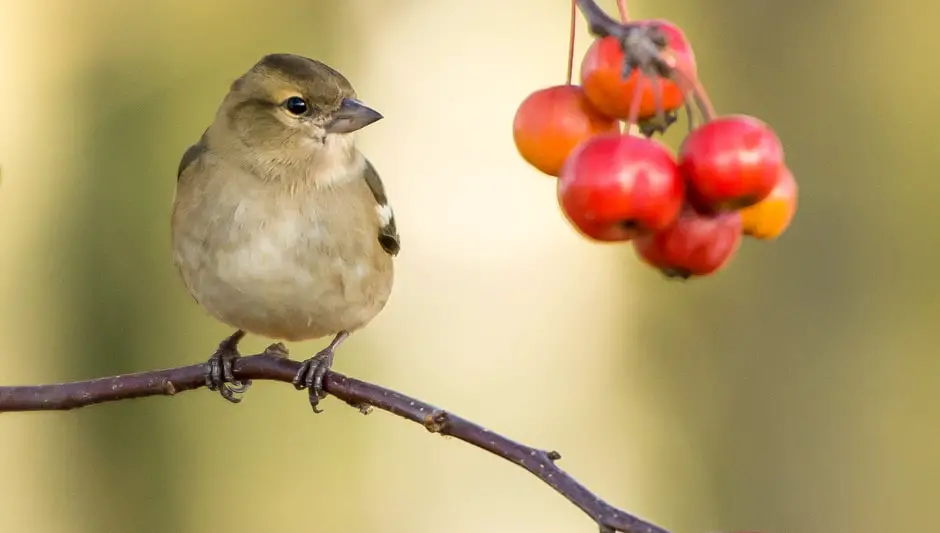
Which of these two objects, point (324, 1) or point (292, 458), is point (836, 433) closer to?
point (292, 458)

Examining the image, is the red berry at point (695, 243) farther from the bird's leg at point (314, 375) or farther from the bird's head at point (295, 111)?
the bird's head at point (295, 111)

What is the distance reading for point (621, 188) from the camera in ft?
5.65

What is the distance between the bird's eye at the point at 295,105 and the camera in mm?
3539

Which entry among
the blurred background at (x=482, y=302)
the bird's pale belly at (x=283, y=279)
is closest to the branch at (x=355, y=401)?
the bird's pale belly at (x=283, y=279)

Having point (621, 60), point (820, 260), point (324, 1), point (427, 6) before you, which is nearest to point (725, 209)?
point (621, 60)

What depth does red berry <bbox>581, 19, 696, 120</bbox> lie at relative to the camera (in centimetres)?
183

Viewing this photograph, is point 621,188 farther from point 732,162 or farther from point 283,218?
point 283,218

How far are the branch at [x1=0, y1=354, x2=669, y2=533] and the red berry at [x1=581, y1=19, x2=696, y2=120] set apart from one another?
628 mm

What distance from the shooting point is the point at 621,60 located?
186 centimetres

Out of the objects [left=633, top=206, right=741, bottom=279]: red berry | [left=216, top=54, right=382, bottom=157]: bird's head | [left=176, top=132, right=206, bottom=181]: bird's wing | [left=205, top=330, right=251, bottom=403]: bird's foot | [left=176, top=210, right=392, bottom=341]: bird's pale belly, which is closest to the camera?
[left=633, top=206, right=741, bottom=279]: red berry

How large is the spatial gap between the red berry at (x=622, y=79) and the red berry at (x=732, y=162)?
105mm

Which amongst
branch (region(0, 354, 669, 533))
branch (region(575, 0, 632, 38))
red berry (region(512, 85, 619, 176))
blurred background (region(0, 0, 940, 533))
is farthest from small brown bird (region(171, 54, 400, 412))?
blurred background (region(0, 0, 940, 533))

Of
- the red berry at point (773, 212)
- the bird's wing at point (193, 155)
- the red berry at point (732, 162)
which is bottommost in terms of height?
the red berry at point (732, 162)

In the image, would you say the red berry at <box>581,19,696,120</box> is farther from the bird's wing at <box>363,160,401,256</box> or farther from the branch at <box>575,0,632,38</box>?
the bird's wing at <box>363,160,401,256</box>
